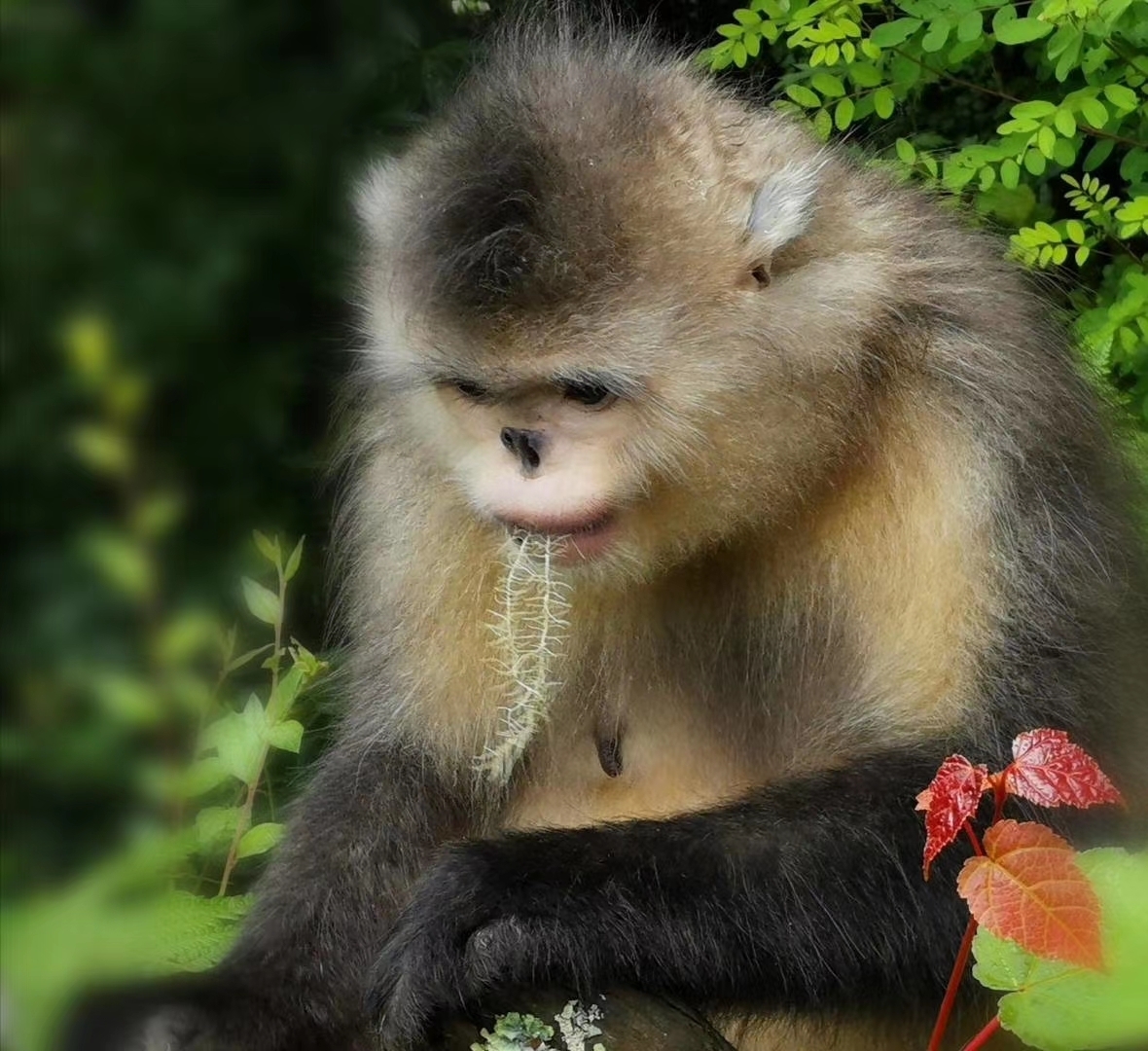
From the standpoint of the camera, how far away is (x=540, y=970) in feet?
8.34

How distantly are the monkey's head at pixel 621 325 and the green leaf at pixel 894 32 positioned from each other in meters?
1.06

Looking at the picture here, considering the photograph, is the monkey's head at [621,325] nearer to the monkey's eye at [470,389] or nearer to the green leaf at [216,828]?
the monkey's eye at [470,389]

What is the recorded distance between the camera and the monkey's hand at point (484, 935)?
8.36ft

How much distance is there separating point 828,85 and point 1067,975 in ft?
8.22

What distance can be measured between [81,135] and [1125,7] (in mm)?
2590

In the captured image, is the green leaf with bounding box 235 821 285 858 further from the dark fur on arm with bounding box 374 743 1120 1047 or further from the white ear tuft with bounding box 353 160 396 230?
the white ear tuft with bounding box 353 160 396 230

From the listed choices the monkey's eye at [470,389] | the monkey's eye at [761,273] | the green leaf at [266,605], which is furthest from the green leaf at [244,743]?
the monkey's eye at [761,273]

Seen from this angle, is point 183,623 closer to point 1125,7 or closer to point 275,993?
point 275,993

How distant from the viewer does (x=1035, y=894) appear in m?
1.99

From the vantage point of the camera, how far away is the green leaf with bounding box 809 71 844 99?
13.0ft

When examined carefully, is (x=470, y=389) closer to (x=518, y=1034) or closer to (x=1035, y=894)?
(x=518, y=1034)

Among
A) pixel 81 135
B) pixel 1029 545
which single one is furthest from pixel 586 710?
pixel 81 135

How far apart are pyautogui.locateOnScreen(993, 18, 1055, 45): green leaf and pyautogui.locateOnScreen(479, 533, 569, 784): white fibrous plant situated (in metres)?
1.57

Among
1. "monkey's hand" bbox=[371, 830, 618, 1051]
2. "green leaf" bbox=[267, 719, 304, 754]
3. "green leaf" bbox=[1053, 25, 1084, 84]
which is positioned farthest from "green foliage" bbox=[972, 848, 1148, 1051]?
"green leaf" bbox=[1053, 25, 1084, 84]
